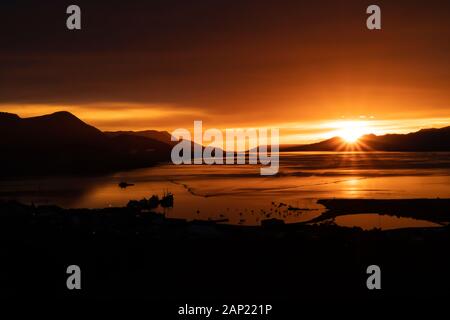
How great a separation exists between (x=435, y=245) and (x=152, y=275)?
707 inches

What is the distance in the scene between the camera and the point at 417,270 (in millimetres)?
24125

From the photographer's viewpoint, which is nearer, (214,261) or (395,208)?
(214,261)

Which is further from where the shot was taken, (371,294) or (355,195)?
(355,195)

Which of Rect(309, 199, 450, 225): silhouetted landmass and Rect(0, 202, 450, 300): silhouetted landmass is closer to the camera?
Rect(0, 202, 450, 300): silhouetted landmass

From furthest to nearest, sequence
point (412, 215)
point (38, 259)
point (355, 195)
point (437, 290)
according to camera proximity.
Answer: point (355, 195), point (412, 215), point (38, 259), point (437, 290)

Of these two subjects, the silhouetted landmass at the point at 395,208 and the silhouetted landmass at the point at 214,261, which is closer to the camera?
the silhouetted landmass at the point at 214,261

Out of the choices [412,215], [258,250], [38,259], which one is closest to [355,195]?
[412,215]

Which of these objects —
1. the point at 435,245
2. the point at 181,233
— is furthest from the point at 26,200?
the point at 435,245

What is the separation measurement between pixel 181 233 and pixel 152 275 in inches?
388

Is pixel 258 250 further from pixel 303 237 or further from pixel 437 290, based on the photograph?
pixel 437 290
